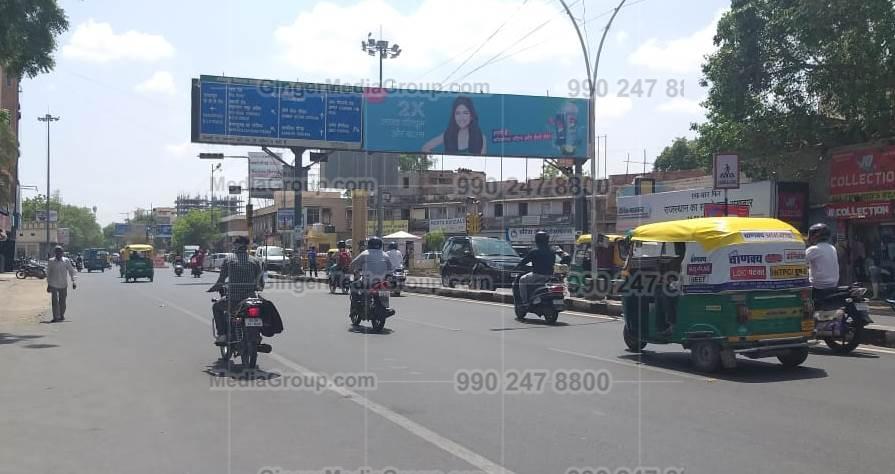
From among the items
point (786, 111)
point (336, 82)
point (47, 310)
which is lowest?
point (47, 310)

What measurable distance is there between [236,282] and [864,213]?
69.4 ft

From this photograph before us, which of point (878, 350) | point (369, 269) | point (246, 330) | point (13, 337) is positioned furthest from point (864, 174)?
point (13, 337)

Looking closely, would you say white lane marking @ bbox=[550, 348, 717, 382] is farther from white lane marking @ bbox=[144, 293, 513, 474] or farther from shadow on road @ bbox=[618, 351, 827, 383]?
white lane marking @ bbox=[144, 293, 513, 474]

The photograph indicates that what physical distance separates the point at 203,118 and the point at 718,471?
3053cm

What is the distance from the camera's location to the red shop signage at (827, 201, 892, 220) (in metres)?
24.6

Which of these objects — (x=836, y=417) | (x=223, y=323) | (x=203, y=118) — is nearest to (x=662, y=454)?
(x=836, y=417)

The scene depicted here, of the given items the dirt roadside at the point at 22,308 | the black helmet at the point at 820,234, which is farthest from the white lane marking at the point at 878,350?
the dirt roadside at the point at 22,308

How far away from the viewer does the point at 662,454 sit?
631 cm

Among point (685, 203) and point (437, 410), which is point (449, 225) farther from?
point (437, 410)

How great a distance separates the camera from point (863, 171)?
25453 millimetres

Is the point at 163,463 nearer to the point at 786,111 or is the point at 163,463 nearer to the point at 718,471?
the point at 718,471

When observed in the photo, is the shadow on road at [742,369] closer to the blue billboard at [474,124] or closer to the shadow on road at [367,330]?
the shadow on road at [367,330]

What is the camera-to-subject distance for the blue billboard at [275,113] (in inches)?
1318

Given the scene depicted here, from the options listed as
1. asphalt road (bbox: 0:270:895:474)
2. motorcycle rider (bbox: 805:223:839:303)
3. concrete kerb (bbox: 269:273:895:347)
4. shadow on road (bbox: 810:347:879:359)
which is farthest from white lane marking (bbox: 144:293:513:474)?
concrete kerb (bbox: 269:273:895:347)
